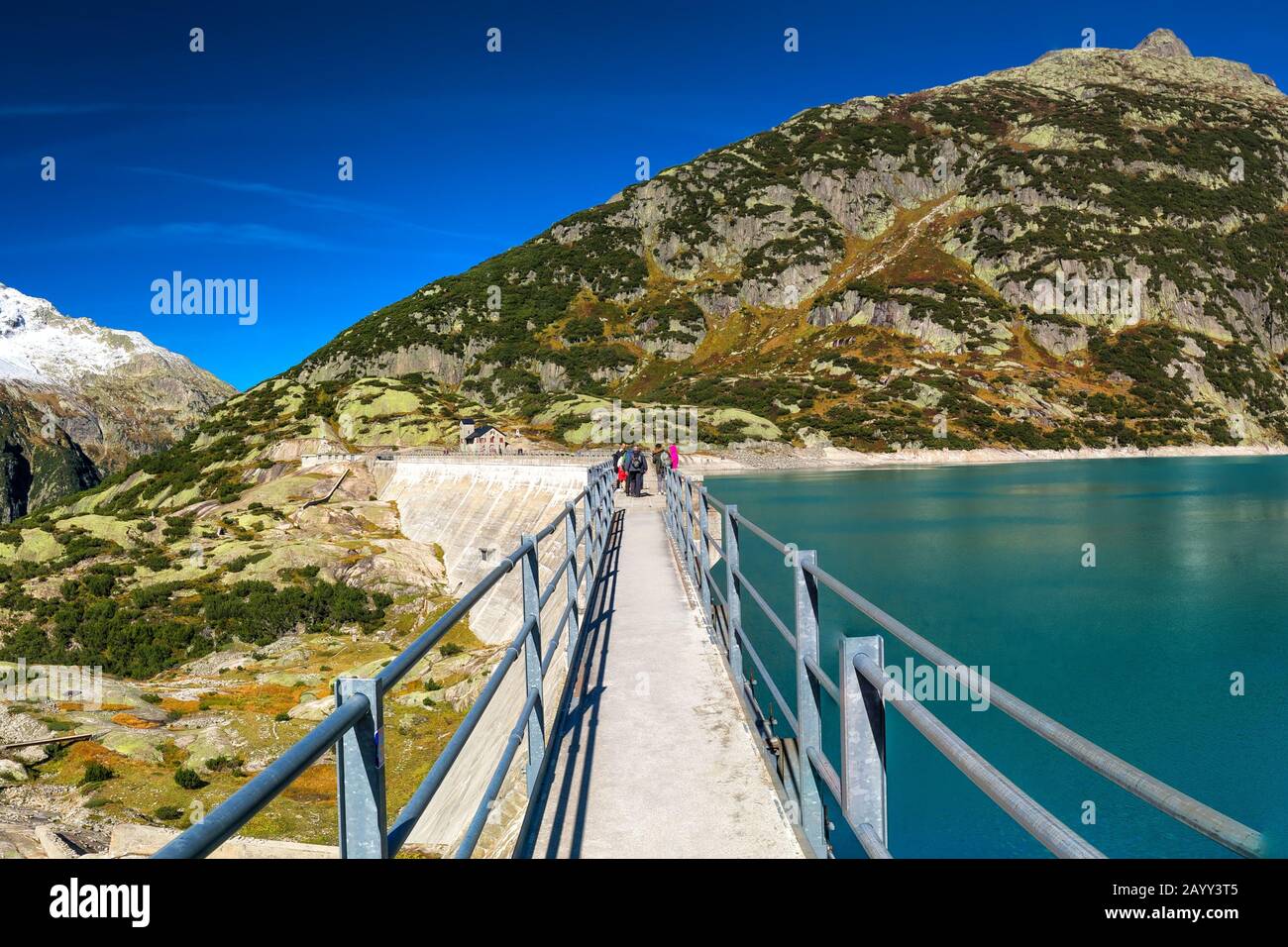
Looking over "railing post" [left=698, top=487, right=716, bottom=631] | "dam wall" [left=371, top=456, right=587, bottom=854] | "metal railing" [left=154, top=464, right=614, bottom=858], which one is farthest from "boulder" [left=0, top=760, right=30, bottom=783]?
"metal railing" [left=154, top=464, right=614, bottom=858]

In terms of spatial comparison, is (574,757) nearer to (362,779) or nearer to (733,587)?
(733,587)

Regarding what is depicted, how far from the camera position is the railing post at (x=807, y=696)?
5262 mm

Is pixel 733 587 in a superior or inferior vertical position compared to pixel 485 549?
superior

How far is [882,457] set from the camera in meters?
133

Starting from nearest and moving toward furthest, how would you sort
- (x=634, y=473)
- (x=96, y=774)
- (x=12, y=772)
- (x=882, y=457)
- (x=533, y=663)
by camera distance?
(x=533, y=663) → (x=12, y=772) → (x=96, y=774) → (x=634, y=473) → (x=882, y=457)

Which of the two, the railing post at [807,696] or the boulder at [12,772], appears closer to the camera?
the railing post at [807,696]

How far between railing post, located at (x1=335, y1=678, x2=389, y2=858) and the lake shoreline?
105 meters

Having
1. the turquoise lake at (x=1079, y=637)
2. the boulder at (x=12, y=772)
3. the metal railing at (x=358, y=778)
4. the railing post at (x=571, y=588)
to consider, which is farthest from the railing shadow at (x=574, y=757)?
the boulder at (x=12, y=772)

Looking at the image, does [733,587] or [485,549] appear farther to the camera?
[485,549]

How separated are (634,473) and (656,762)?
85.4 feet

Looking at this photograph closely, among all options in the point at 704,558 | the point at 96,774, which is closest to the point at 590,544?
the point at 704,558

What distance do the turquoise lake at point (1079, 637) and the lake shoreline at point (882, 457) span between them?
43.5 metres

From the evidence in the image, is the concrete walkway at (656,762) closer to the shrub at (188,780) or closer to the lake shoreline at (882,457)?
the shrub at (188,780)
